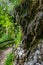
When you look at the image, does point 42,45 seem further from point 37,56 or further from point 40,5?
point 40,5

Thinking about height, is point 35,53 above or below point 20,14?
A: below

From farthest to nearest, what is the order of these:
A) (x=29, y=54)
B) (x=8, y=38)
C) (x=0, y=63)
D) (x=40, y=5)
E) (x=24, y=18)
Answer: (x=8, y=38) < (x=0, y=63) < (x=24, y=18) < (x=40, y=5) < (x=29, y=54)

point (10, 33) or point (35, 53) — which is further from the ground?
point (35, 53)

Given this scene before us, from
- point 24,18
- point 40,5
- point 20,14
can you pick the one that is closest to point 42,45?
point 40,5

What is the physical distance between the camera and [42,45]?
6.77m

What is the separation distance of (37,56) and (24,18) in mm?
2937

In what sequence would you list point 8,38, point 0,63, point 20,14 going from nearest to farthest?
point 20,14
point 0,63
point 8,38

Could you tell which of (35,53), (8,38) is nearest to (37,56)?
(35,53)

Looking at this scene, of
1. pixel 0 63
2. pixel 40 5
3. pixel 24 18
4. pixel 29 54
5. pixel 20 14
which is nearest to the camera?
pixel 29 54

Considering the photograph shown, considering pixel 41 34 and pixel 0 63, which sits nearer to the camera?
pixel 41 34

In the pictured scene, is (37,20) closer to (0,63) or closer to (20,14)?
(20,14)

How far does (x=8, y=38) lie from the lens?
71.4 feet

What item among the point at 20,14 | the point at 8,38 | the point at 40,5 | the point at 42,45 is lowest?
the point at 8,38

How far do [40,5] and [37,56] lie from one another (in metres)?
2.51
